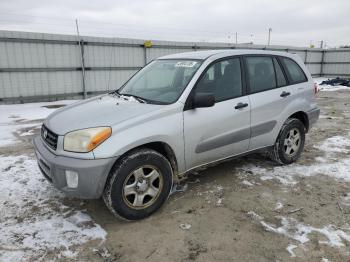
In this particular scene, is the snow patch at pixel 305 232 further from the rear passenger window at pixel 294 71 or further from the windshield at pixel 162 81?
the rear passenger window at pixel 294 71

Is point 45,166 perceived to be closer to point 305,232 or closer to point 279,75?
point 305,232

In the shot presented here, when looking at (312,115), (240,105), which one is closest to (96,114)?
(240,105)

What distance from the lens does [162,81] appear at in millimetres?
4109

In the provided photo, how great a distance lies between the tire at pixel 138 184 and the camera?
3074 millimetres

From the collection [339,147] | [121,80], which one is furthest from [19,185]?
[121,80]

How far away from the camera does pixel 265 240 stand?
2.98m

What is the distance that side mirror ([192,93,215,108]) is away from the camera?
11.3 feet

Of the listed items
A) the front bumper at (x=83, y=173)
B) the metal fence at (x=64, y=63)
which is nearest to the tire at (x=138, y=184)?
the front bumper at (x=83, y=173)

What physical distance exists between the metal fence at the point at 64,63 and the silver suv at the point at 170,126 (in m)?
8.46

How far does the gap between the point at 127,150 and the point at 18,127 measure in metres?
5.94

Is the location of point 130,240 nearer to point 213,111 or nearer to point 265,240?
point 265,240

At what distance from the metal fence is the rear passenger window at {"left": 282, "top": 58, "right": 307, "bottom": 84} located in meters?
9.56

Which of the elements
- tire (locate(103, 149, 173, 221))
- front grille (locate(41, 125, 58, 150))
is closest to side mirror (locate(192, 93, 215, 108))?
tire (locate(103, 149, 173, 221))

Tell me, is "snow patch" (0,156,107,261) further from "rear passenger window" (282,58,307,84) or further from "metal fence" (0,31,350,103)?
"metal fence" (0,31,350,103)
